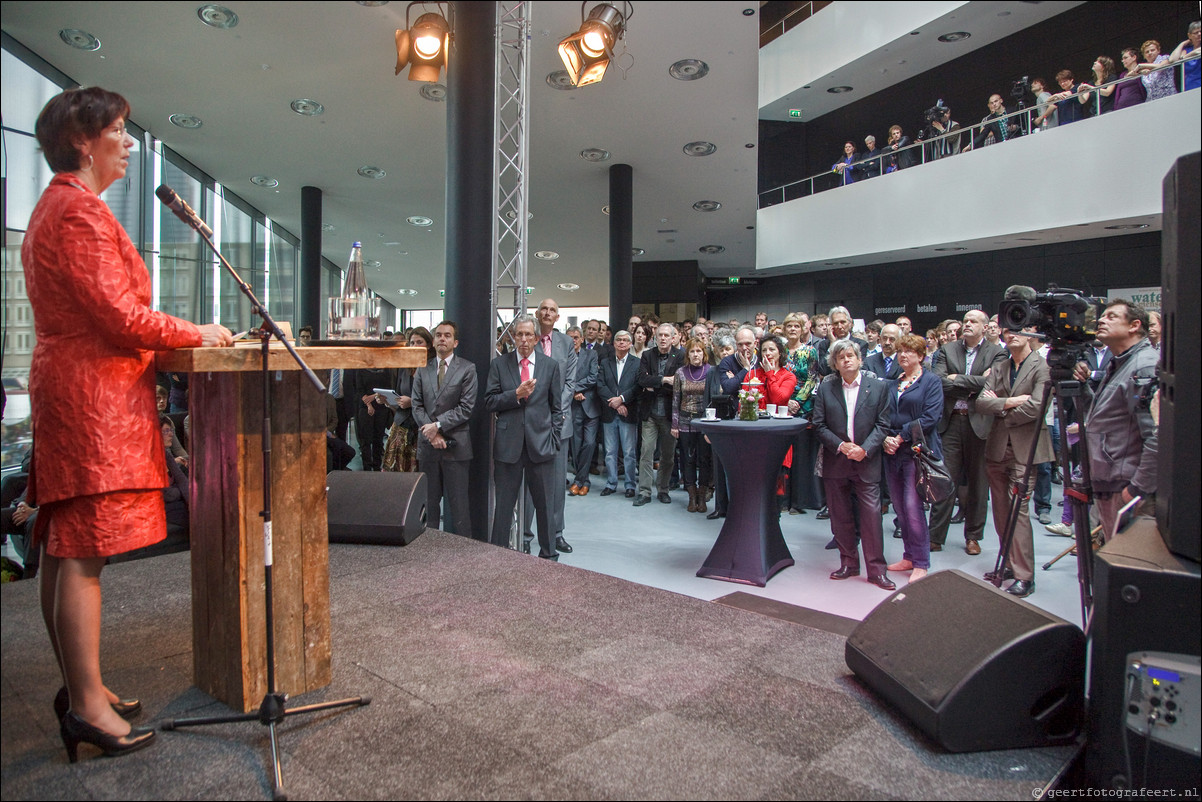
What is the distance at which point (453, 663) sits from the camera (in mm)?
1994

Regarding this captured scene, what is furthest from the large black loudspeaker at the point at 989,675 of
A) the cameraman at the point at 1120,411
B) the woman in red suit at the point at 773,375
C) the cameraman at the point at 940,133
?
the cameraman at the point at 940,133

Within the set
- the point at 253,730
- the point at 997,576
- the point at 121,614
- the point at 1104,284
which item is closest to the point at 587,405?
the point at 997,576

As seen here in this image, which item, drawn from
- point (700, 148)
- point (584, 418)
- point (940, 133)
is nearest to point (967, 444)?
point (700, 148)

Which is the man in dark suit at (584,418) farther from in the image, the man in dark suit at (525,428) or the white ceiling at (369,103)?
the man in dark suit at (525,428)

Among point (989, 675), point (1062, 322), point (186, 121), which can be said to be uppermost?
point (186, 121)

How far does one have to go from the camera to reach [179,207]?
1568mm

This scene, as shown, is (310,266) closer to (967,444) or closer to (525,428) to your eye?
(525,428)

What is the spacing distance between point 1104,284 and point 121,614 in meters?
11.6

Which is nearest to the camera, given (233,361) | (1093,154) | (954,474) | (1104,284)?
(233,361)

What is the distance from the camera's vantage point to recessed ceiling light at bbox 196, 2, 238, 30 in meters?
1.55

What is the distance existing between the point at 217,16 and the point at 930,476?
3.73 m

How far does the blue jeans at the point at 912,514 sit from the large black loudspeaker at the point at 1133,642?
8.45 feet

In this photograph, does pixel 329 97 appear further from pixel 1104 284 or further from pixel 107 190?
pixel 1104 284

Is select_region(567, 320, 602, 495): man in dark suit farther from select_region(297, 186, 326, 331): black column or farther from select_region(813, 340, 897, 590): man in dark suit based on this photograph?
select_region(297, 186, 326, 331): black column
